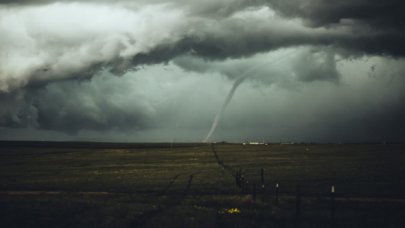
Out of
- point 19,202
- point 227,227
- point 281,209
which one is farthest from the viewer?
point 19,202

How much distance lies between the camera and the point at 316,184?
48.4 meters

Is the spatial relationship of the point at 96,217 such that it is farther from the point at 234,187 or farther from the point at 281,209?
the point at 234,187

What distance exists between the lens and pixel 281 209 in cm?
3027

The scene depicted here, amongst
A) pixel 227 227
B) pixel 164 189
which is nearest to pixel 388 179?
pixel 164 189

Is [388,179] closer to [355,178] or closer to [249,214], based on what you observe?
[355,178]

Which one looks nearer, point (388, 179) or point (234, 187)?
point (234, 187)

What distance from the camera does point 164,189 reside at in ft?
151

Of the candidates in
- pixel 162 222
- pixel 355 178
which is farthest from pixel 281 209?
pixel 355 178

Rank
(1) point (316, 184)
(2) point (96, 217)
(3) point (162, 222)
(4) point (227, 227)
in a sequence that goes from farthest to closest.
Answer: (1) point (316, 184), (2) point (96, 217), (3) point (162, 222), (4) point (227, 227)

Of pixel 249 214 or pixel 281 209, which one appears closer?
pixel 249 214

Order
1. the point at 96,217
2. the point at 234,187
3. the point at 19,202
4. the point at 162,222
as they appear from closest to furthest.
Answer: the point at 162,222
the point at 96,217
the point at 19,202
the point at 234,187

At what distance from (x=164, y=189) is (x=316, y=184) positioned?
17.9 meters

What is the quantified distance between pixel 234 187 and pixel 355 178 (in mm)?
19339

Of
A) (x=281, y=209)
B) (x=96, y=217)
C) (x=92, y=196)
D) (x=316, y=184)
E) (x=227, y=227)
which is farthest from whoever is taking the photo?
(x=316, y=184)
